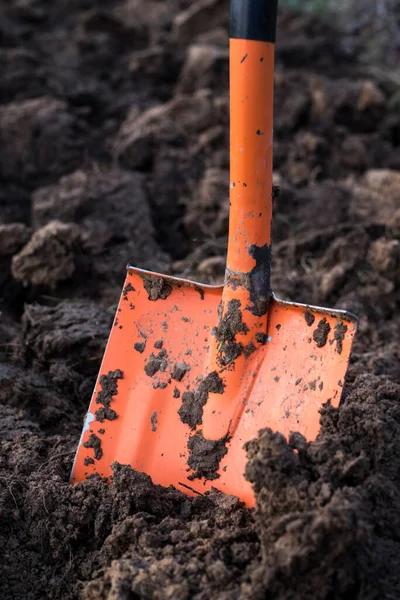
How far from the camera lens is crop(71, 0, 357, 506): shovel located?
1.78 m

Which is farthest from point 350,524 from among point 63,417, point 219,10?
point 219,10

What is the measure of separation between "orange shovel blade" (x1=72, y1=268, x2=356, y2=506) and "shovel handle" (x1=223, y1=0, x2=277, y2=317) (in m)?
0.15

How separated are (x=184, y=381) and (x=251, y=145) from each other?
0.78 metres

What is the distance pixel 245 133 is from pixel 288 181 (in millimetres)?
2031

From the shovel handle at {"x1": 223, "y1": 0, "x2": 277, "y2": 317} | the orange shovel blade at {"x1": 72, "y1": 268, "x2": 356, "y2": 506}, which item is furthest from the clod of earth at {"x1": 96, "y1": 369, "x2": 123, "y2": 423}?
the shovel handle at {"x1": 223, "y1": 0, "x2": 277, "y2": 317}

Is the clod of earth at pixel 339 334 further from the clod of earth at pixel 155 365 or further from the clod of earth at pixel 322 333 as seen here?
the clod of earth at pixel 155 365

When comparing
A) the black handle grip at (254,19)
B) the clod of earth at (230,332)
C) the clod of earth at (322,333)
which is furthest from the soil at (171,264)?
the black handle grip at (254,19)

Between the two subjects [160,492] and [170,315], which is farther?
[170,315]

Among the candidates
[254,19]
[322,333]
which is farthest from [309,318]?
[254,19]

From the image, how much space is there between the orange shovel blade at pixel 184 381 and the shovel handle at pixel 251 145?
0.15 m

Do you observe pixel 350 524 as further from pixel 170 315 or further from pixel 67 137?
pixel 67 137

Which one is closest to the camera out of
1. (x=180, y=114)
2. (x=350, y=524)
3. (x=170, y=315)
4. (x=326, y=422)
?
(x=350, y=524)

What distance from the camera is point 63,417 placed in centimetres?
223

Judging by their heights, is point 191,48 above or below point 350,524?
above
